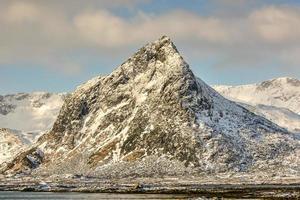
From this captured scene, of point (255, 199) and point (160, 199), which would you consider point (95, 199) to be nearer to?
point (160, 199)

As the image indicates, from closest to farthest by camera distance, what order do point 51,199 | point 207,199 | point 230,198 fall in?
point 207,199 < point 230,198 < point 51,199

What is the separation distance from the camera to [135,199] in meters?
171

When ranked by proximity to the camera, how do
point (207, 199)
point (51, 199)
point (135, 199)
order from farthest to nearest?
point (51, 199), point (135, 199), point (207, 199)

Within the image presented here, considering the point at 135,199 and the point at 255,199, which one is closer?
the point at 255,199

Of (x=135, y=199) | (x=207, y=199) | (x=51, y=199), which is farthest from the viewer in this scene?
(x=51, y=199)

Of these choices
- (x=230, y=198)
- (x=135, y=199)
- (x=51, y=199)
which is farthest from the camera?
(x=51, y=199)

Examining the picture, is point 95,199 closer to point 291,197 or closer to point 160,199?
point 160,199

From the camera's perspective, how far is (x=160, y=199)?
547 feet

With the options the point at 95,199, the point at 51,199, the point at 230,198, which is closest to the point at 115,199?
the point at 95,199

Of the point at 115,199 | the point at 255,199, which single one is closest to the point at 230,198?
the point at 255,199

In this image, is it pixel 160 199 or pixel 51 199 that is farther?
pixel 51 199

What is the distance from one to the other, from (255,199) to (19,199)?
68.1 meters

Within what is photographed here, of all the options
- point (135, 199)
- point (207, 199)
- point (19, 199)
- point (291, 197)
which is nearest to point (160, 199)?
point (135, 199)

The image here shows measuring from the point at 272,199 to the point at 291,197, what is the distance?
569cm
